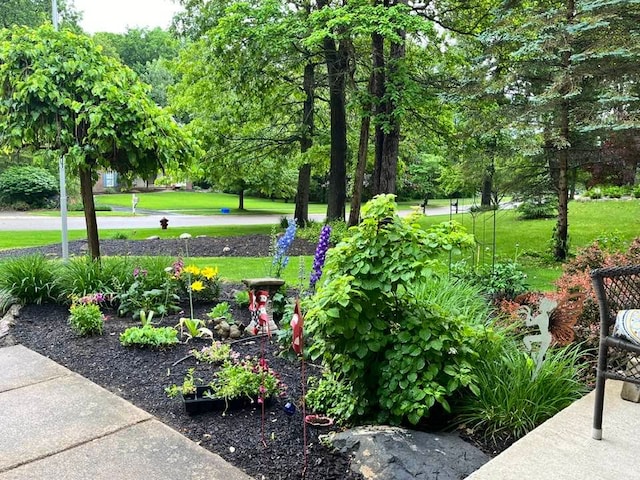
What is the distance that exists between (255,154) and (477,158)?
6843 mm

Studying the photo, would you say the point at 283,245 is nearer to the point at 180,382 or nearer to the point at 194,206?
the point at 180,382

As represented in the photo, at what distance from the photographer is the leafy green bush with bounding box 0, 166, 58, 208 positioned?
71.5 feet

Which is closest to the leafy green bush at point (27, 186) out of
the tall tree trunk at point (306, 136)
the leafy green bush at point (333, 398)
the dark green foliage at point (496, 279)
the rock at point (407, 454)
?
the tall tree trunk at point (306, 136)

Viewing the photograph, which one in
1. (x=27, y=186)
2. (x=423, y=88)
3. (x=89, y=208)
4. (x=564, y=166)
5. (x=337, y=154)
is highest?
(x=423, y=88)

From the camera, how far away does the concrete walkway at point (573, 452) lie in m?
2.01

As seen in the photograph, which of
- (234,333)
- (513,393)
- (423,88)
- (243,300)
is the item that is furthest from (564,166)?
(513,393)

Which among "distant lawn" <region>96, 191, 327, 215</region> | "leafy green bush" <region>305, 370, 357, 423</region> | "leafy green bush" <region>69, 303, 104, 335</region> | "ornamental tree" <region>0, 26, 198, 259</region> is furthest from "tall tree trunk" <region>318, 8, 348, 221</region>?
"distant lawn" <region>96, 191, 327, 215</region>

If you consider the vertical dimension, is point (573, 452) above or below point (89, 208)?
below

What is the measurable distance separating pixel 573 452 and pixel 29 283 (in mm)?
4906

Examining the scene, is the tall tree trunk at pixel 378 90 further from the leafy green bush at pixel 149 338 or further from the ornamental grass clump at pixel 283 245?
the leafy green bush at pixel 149 338

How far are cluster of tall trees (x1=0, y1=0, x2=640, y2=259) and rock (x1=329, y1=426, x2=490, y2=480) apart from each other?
5.28 m

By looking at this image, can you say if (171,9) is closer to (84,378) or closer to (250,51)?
(250,51)

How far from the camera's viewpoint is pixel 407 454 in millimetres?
2129

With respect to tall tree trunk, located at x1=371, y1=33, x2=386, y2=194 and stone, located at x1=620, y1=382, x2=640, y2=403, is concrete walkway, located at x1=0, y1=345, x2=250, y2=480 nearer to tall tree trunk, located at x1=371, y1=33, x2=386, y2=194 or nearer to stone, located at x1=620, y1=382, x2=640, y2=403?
stone, located at x1=620, y1=382, x2=640, y2=403
